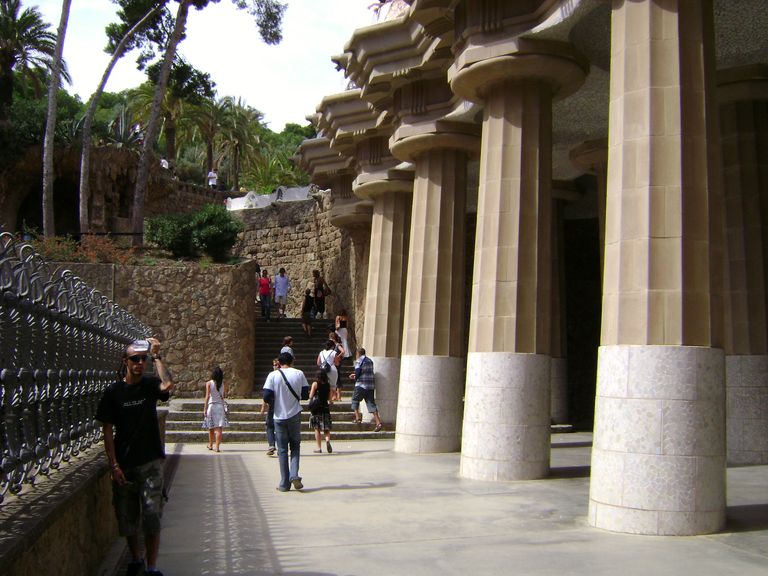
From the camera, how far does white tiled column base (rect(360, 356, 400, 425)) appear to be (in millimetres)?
17781

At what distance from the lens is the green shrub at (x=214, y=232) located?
25.9 m

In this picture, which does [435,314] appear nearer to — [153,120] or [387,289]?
[387,289]

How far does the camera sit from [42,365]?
535 centimetres

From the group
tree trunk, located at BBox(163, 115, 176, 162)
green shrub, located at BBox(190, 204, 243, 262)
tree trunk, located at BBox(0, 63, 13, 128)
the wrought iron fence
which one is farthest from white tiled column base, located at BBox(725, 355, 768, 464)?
tree trunk, located at BBox(163, 115, 176, 162)

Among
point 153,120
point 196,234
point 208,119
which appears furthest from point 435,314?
point 208,119

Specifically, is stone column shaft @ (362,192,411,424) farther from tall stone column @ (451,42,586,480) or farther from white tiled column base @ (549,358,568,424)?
tall stone column @ (451,42,586,480)

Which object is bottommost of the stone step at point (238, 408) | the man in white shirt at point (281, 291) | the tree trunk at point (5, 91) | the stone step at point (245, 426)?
the stone step at point (245, 426)

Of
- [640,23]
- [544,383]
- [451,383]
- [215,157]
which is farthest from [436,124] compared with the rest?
[215,157]

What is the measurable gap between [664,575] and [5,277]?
15.5 ft

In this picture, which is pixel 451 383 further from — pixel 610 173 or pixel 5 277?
pixel 5 277

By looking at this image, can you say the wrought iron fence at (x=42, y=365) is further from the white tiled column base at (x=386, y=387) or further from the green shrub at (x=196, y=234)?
the green shrub at (x=196, y=234)

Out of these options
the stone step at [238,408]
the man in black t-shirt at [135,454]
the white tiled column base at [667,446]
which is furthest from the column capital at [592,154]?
the man in black t-shirt at [135,454]

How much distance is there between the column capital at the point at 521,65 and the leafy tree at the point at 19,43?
1203 inches

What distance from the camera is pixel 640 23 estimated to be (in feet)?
26.2
